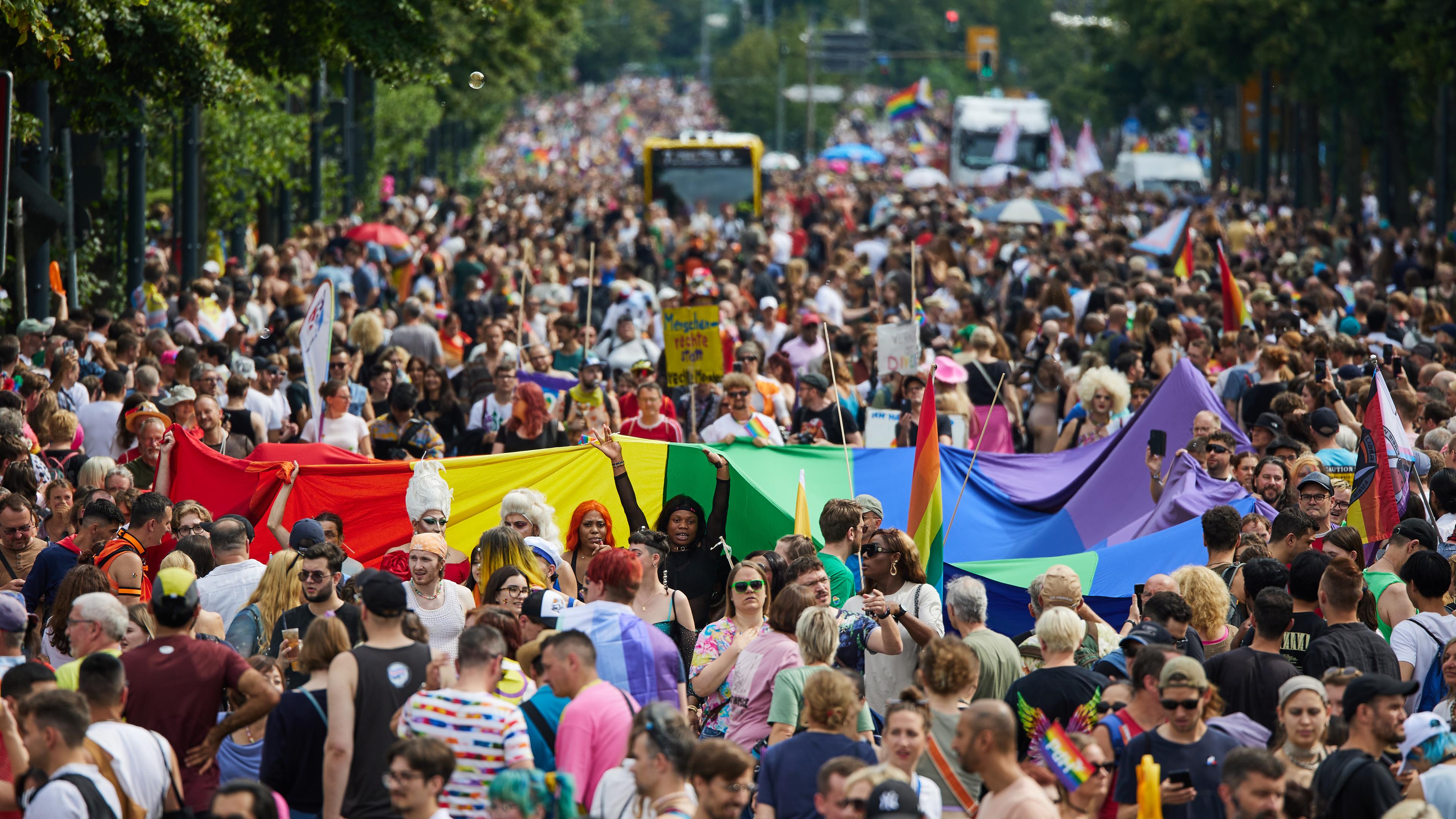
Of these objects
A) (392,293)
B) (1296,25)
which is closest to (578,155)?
(1296,25)

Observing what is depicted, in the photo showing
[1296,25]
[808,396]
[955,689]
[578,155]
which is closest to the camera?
[955,689]

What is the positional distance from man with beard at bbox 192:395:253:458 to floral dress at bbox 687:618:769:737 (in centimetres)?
464

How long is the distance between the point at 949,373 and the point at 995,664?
659cm

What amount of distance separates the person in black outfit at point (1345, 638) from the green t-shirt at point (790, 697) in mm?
1875

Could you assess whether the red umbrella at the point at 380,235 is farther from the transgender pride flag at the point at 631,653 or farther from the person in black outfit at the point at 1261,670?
the person in black outfit at the point at 1261,670

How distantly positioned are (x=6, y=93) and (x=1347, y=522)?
23.2ft

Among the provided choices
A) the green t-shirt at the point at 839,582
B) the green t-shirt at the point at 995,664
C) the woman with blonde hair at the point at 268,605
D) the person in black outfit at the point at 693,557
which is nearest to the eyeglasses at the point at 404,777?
the woman with blonde hair at the point at 268,605

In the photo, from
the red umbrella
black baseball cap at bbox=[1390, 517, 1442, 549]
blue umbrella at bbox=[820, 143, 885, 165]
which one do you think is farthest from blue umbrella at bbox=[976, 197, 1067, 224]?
blue umbrella at bbox=[820, 143, 885, 165]

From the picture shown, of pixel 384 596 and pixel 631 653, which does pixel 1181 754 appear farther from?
pixel 384 596

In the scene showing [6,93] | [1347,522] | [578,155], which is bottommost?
[578,155]

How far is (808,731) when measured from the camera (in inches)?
243

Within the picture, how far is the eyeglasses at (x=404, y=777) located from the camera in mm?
5531

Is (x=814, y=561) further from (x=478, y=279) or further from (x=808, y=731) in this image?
(x=478, y=279)

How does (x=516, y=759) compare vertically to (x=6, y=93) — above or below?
below
